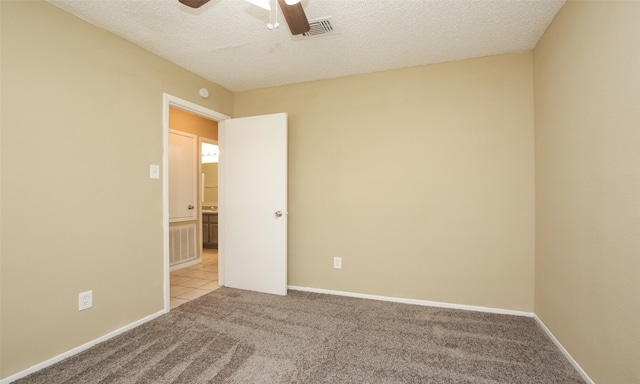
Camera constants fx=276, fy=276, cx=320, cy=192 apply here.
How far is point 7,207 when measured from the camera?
5.44 feet

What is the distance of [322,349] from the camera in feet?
6.60

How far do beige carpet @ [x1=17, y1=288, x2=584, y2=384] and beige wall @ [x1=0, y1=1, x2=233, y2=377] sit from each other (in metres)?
0.30

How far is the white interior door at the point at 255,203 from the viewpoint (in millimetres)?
3104

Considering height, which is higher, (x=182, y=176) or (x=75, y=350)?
(x=182, y=176)

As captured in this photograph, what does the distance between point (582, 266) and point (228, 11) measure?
2.88 metres

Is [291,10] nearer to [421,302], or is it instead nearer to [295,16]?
[295,16]

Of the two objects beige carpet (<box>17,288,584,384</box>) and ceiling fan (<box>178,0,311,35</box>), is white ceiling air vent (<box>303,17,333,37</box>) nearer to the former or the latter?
ceiling fan (<box>178,0,311,35</box>)

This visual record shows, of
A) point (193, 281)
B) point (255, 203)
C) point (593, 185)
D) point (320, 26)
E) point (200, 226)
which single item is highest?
point (320, 26)

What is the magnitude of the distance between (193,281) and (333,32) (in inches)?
133

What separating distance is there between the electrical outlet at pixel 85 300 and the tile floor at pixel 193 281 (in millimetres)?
827

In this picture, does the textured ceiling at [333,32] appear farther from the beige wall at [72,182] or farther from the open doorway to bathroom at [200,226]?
the open doorway to bathroom at [200,226]

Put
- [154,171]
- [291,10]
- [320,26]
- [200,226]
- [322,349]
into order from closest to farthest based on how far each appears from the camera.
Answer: [291,10] < [322,349] < [320,26] < [154,171] < [200,226]

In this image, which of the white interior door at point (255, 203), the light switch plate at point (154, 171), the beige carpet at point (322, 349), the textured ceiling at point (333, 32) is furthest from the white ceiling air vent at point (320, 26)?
the beige carpet at point (322, 349)

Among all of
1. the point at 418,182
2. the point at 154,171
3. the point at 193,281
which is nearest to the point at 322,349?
the point at 418,182
